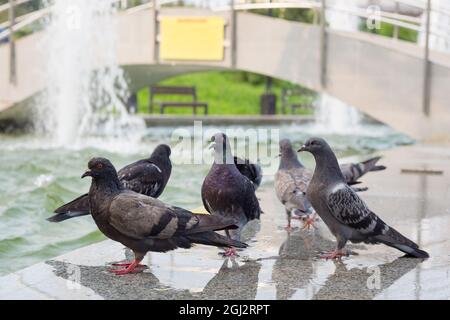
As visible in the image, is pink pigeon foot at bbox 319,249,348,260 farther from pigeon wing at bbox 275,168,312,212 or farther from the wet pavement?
pigeon wing at bbox 275,168,312,212

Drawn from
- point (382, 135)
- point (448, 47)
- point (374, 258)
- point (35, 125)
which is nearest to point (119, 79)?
point (35, 125)

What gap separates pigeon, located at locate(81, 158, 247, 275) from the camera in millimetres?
4730

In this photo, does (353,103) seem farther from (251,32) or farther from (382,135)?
(382,135)

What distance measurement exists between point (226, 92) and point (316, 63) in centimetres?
1643

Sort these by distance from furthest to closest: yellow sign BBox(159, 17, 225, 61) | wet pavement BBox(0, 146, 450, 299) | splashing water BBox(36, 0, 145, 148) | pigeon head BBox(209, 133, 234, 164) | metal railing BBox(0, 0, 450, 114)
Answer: splashing water BBox(36, 0, 145, 148)
yellow sign BBox(159, 17, 225, 61)
metal railing BBox(0, 0, 450, 114)
pigeon head BBox(209, 133, 234, 164)
wet pavement BBox(0, 146, 450, 299)

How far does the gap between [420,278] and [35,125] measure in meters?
15.2

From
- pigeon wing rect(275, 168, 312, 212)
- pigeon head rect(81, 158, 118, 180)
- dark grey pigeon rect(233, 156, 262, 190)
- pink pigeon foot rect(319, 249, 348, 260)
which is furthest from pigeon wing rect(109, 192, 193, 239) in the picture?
dark grey pigeon rect(233, 156, 262, 190)

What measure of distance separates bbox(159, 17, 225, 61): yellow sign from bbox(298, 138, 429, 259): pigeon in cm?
1121

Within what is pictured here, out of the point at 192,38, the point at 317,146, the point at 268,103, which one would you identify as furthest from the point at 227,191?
the point at 268,103

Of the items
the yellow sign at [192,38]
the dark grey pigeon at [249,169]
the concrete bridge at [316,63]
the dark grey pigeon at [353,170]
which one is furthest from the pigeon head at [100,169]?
the yellow sign at [192,38]

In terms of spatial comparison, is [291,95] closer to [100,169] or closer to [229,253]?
[229,253]

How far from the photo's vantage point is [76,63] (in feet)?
57.8

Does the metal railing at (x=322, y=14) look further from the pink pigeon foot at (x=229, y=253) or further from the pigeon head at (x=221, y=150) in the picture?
the pink pigeon foot at (x=229, y=253)

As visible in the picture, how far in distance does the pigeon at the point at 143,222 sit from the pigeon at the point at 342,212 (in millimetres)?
698
